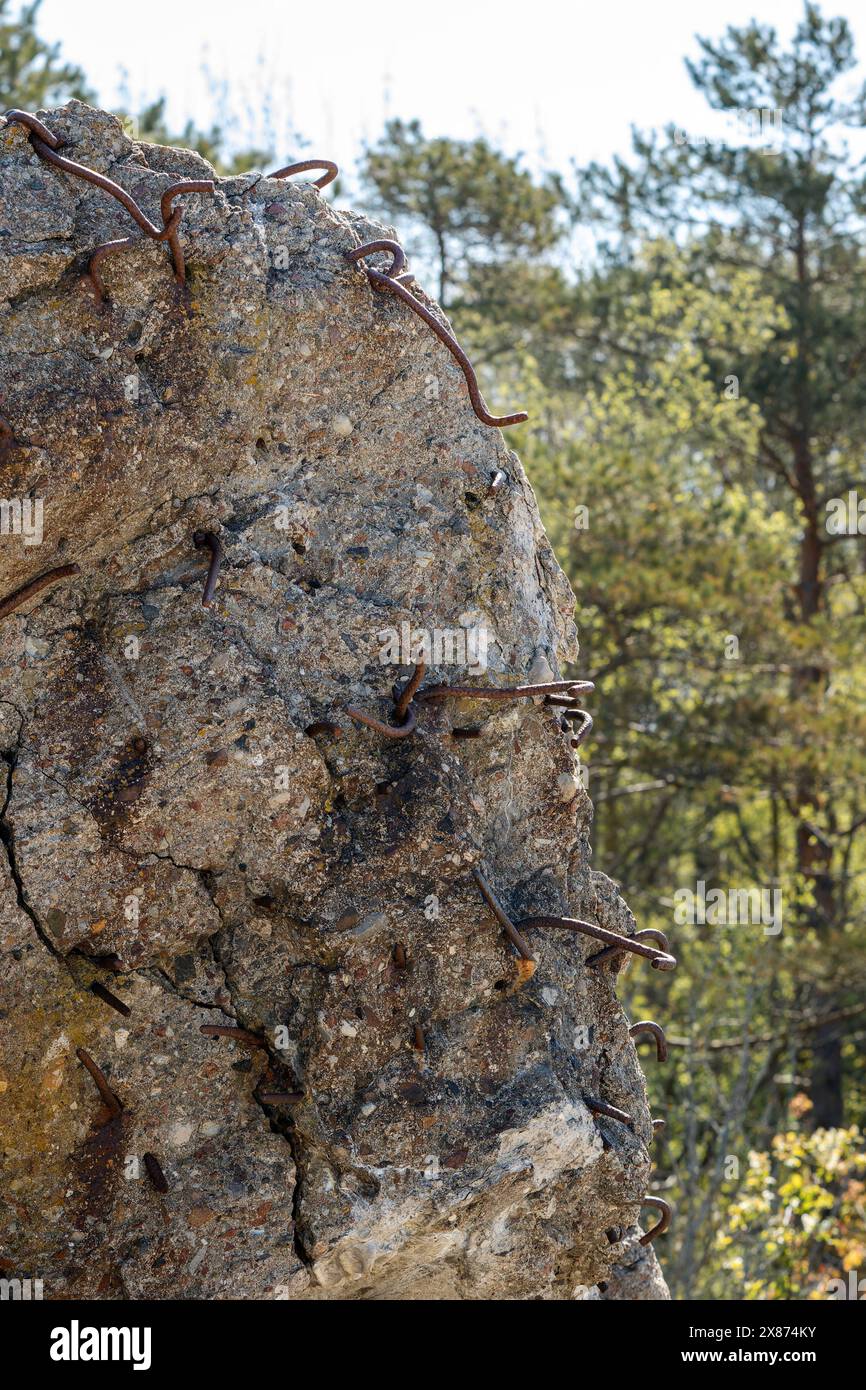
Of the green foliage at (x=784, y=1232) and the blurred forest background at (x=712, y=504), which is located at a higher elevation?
the blurred forest background at (x=712, y=504)

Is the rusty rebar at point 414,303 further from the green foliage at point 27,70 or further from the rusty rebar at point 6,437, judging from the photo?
the green foliage at point 27,70

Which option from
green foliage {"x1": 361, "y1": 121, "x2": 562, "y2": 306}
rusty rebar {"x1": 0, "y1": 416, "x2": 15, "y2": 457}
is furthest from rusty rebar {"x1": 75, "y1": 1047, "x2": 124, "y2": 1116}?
green foliage {"x1": 361, "y1": 121, "x2": 562, "y2": 306}

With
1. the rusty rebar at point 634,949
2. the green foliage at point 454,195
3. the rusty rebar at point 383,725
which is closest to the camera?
the rusty rebar at point 383,725

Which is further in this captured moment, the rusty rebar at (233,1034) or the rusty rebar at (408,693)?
the rusty rebar at (408,693)

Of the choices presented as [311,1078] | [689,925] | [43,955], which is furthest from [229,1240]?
[689,925]

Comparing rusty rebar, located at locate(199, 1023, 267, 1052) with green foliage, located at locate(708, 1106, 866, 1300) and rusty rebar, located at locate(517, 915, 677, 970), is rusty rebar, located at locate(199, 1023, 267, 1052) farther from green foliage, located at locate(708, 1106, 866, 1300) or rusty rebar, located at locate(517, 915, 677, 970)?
green foliage, located at locate(708, 1106, 866, 1300)

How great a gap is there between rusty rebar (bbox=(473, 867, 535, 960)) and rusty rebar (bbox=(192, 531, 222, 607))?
2.01 feet

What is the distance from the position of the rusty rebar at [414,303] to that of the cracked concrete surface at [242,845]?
0.17ft

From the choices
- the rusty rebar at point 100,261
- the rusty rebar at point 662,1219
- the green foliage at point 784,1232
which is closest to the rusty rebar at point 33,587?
the rusty rebar at point 100,261

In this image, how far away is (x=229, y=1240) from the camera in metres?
2.10

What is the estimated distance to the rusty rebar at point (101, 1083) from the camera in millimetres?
2041

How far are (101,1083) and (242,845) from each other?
1.33ft

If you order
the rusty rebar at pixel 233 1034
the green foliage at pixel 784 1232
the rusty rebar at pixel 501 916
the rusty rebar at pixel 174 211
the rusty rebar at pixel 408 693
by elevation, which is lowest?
the green foliage at pixel 784 1232

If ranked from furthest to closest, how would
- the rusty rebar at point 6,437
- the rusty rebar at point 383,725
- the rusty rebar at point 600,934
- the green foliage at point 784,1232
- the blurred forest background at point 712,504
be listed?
the blurred forest background at point 712,504
the green foliage at point 784,1232
the rusty rebar at point 600,934
the rusty rebar at point 383,725
the rusty rebar at point 6,437
